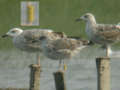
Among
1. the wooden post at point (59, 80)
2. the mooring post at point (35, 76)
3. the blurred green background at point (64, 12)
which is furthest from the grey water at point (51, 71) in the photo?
the wooden post at point (59, 80)

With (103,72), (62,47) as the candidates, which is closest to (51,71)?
(62,47)

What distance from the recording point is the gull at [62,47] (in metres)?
8.51

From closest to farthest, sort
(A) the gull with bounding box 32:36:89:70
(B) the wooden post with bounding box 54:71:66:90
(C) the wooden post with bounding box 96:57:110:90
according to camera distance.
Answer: (C) the wooden post with bounding box 96:57:110:90 → (B) the wooden post with bounding box 54:71:66:90 → (A) the gull with bounding box 32:36:89:70

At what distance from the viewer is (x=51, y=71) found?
14484mm

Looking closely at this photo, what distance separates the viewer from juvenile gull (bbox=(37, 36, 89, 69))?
27.9 ft

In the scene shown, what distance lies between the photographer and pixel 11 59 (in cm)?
1681

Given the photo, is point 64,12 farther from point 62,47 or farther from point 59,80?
point 59,80

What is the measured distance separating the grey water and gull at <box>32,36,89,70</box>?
12.1 ft

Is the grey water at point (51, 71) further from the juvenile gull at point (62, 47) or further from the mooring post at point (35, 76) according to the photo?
the juvenile gull at point (62, 47)

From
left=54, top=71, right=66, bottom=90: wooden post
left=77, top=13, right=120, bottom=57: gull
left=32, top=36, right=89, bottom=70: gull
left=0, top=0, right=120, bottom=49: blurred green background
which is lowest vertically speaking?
left=54, top=71, right=66, bottom=90: wooden post

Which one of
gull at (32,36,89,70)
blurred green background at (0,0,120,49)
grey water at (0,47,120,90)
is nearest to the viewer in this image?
gull at (32,36,89,70)

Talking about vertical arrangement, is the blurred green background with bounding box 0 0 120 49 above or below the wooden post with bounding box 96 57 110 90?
above

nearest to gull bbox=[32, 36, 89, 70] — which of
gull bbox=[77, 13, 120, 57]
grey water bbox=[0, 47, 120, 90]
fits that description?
gull bbox=[77, 13, 120, 57]

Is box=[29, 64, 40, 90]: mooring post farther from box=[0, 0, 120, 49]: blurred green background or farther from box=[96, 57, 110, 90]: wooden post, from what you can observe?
box=[0, 0, 120, 49]: blurred green background
